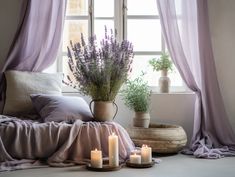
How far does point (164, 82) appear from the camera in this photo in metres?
4.09

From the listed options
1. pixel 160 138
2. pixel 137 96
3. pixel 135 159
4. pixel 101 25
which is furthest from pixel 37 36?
pixel 135 159

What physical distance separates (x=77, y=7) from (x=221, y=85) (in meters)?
1.80

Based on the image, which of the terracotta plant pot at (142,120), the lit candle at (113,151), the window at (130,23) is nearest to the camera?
the lit candle at (113,151)

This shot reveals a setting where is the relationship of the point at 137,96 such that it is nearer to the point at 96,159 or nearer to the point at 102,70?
the point at 102,70

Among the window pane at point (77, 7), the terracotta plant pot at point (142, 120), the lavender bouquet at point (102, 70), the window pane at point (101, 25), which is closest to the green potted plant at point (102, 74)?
the lavender bouquet at point (102, 70)

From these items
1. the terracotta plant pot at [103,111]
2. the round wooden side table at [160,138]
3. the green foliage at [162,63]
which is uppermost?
the green foliage at [162,63]

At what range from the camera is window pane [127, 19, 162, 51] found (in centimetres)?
432

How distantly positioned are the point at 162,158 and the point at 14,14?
7.23ft

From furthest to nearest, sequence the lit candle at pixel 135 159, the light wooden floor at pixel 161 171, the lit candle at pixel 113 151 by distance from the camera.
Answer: the lit candle at pixel 135 159
the lit candle at pixel 113 151
the light wooden floor at pixel 161 171

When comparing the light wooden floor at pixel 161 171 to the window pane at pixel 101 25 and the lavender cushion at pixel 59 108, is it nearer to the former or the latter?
the lavender cushion at pixel 59 108

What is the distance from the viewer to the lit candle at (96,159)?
280cm

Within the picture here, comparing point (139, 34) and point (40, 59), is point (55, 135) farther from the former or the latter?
point (139, 34)

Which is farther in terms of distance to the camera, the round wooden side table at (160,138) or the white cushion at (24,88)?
the white cushion at (24,88)

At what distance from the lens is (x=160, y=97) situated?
4.07m
